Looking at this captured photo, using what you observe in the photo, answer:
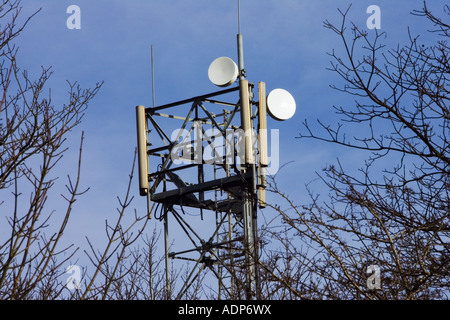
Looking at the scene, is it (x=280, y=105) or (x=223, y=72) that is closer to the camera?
(x=280, y=105)

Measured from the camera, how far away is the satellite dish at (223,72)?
1934 cm

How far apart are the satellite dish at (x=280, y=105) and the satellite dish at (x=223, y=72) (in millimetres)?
1016

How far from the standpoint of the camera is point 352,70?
9922 mm

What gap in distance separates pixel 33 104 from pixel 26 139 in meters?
A: 0.56

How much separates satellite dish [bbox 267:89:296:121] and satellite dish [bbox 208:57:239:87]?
3.33 ft

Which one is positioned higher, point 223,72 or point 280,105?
point 223,72

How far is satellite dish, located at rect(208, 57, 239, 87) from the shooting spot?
19342 mm

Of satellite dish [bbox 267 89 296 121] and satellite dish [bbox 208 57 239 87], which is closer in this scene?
satellite dish [bbox 267 89 296 121]

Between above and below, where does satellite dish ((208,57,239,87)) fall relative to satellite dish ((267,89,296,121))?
above

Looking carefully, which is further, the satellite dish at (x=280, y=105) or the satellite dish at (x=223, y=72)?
the satellite dish at (x=223, y=72)

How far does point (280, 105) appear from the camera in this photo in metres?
19.1

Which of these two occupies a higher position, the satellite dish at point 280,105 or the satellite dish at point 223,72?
the satellite dish at point 223,72

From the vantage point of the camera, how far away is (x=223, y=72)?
19.6 metres

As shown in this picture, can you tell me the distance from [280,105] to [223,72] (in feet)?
5.21
